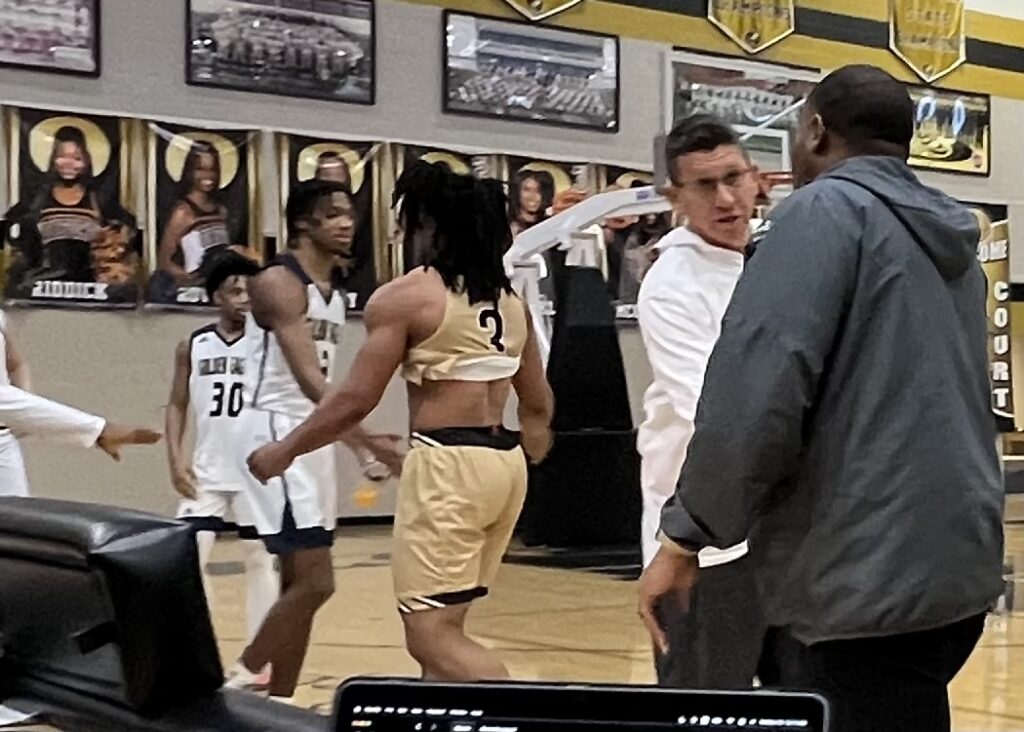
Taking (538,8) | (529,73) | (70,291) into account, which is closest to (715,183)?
(70,291)

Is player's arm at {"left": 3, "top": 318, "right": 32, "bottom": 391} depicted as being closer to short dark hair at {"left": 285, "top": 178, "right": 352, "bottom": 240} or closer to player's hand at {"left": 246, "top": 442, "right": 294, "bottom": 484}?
short dark hair at {"left": 285, "top": 178, "right": 352, "bottom": 240}

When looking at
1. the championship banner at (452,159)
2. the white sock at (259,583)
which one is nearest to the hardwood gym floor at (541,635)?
the white sock at (259,583)

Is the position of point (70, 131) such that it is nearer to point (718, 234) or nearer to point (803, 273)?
point (718, 234)

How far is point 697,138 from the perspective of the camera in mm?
3547

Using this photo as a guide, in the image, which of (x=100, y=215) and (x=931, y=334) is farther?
(x=100, y=215)

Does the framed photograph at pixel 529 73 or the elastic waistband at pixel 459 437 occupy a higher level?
the framed photograph at pixel 529 73

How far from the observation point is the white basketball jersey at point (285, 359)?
510 centimetres

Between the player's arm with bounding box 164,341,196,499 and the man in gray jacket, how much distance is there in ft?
12.6

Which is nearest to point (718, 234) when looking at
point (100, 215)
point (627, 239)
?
point (100, 215)

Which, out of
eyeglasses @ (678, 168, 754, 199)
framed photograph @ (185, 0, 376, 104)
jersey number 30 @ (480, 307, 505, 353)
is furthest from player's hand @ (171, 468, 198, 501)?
framed photograph @ (185, 0, 376, 104)

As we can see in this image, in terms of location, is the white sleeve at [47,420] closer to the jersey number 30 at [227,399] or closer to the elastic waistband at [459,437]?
the elastic waistband at [459,437]

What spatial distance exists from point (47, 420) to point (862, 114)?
63.7 inches

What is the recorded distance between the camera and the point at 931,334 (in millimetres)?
2275

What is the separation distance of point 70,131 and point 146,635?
10693 millimetres
